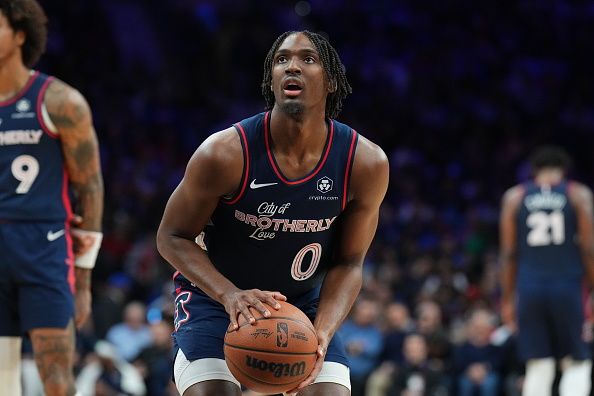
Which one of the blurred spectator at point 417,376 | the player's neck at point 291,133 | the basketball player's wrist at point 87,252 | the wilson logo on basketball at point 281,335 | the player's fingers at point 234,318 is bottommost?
the blurred spectator at point 417,376

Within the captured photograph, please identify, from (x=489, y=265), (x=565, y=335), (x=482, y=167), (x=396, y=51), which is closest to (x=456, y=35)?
(x=396, y=51)

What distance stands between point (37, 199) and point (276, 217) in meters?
1.41

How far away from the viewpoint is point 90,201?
5043 mm

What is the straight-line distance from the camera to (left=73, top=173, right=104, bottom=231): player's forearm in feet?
16.5

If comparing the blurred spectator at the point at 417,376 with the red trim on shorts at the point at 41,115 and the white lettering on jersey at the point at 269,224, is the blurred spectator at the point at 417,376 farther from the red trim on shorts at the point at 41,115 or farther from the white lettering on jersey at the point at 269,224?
the white lettering on jersey at the point at 269,224

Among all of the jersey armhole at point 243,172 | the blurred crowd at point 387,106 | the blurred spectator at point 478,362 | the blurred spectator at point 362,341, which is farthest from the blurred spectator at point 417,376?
the jersey armhole at point 243,172

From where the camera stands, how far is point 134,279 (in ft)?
43.8

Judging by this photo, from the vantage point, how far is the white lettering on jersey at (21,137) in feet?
15.6

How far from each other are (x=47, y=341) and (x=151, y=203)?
10591 mm

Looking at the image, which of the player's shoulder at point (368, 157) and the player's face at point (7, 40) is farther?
the player's face at point (7, 40)

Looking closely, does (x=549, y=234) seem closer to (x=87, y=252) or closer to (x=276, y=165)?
(x=87, y=252)

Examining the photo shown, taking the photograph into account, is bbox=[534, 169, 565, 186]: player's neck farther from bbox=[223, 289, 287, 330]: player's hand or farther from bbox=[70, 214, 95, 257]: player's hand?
bbox=[223, 289, 287, 330]: player's hand

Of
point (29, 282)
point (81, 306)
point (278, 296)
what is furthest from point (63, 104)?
point (278, 296)

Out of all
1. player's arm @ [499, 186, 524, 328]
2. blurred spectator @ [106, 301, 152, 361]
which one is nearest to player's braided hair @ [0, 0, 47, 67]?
player's arm @ [499, 186, 524, 328]
